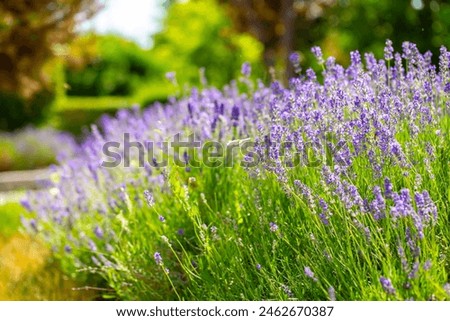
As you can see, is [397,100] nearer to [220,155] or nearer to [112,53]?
[220,155]

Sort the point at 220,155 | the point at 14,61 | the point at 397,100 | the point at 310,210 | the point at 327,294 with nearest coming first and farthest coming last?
the point at 327,294, the point at 310,210, the point at 397,100, the point at 220,155, the point at 14,61

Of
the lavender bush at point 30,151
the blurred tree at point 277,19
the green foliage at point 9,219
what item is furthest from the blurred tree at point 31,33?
the blurred tree at point 277,19

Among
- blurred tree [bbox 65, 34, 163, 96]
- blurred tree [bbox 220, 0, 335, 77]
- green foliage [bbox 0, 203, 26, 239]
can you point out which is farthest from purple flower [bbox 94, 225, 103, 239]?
blurred tree [bbox 65, 34, 163, 96]

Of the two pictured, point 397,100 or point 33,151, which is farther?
point 33,151

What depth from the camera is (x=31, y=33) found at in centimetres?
820

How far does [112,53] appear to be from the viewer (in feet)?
77.1

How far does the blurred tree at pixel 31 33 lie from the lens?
789cm

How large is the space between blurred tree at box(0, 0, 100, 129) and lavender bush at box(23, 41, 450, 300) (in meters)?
4.41

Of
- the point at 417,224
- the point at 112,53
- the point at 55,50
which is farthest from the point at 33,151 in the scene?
the point at 112,53

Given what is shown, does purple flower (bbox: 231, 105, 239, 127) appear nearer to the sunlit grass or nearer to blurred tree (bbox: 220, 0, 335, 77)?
the sunlit grass

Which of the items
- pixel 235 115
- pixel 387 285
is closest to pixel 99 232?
pixel 235 115

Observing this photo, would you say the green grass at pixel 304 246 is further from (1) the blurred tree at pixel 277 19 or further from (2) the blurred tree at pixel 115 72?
(2) the blurred tree at pixel 115 72

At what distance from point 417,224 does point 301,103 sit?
1.05m

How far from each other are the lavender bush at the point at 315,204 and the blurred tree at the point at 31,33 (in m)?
4.41
